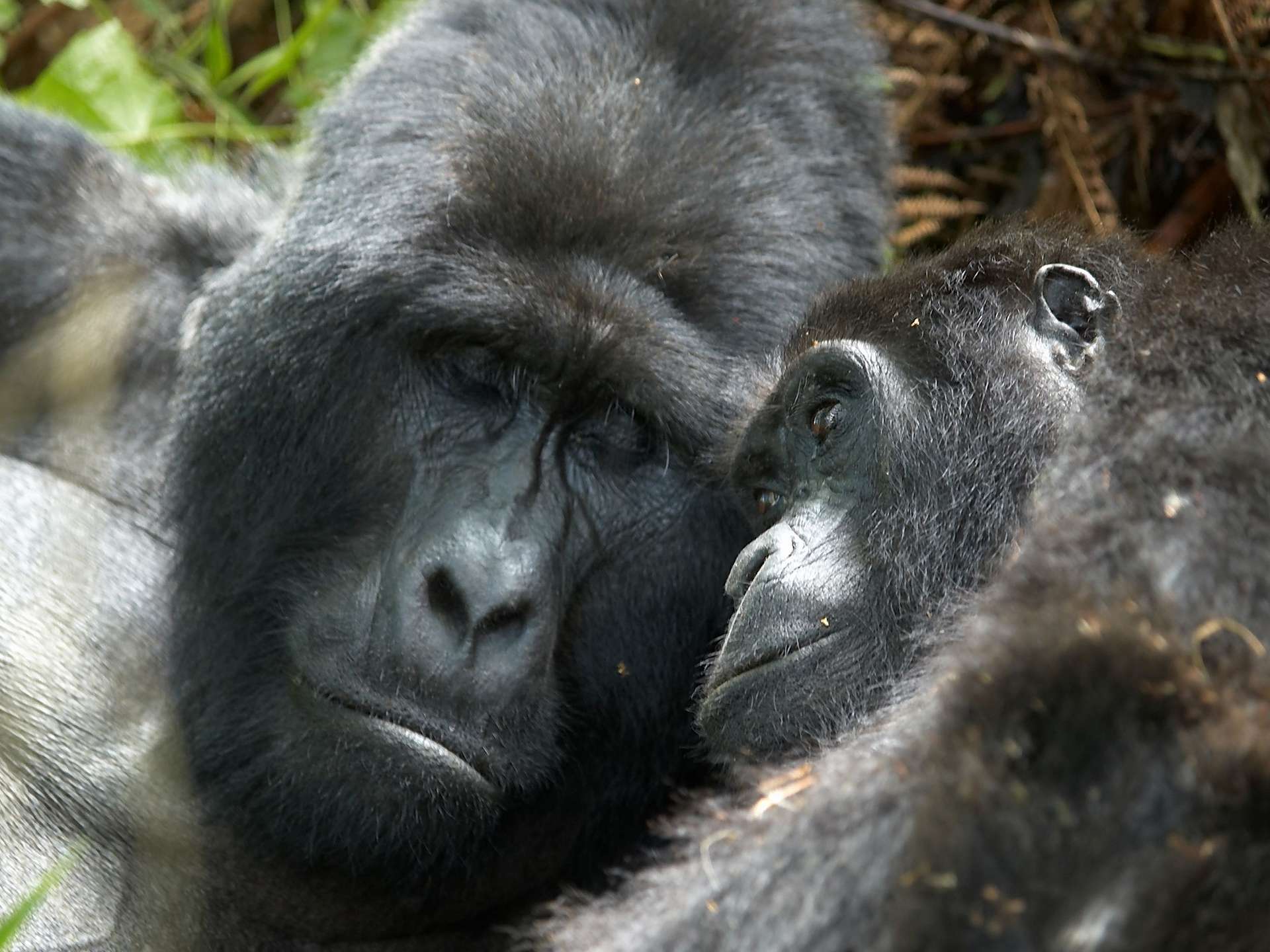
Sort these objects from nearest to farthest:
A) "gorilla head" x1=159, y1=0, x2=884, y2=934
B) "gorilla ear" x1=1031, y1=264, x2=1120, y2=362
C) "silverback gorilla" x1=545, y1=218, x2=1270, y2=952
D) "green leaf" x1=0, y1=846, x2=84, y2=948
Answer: "silverback gorilla" x1=545, y1=218, x2=1270, y2=952
"green leaf" x1=0, y1=846, x2=84, y2=948
"gorilla ear" x1=1031, y1=264, x2=1120, y2=362
"gorilla head" x1=159, y1=0, x2=884, y2=934

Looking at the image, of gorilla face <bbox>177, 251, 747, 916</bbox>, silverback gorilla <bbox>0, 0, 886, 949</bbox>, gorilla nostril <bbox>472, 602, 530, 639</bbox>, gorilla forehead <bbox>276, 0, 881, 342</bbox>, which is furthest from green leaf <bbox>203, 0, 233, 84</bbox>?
gorilla nostril <bbox>472, 602, 530, 639</bbox>

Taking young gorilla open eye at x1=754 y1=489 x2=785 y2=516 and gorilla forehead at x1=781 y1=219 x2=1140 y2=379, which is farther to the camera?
young gorilla open eye at x1=754 y1=489 x2=785 y2=516

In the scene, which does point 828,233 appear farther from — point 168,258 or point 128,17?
point 128,17

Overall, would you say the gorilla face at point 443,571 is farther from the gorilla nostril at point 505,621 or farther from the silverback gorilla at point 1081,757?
the silverback gorilla at point 1081,757

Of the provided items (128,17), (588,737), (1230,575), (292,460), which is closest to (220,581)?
(292,460)

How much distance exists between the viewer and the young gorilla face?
8.46 ft

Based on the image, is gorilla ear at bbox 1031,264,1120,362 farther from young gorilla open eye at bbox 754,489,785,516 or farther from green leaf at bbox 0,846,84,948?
green leaf at bbox 0,846,84,948

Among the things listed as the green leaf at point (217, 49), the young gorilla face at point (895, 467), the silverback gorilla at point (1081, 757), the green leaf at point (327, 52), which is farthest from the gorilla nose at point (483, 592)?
the green leaf at point (217, 49)

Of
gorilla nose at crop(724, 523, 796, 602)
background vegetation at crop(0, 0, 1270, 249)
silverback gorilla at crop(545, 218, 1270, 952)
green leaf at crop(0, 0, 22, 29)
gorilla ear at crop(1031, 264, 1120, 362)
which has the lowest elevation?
background vegetation at crop(0, 0, 1270, 249)

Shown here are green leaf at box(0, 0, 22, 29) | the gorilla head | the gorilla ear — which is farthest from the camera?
green leaf at box(0, 0, 22, 29)

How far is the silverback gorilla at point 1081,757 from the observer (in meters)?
1.66

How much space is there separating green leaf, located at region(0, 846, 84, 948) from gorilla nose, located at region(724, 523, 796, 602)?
1173 mm

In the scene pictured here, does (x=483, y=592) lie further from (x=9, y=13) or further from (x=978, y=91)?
(x=9, y=13)

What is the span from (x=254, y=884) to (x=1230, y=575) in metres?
2.15
